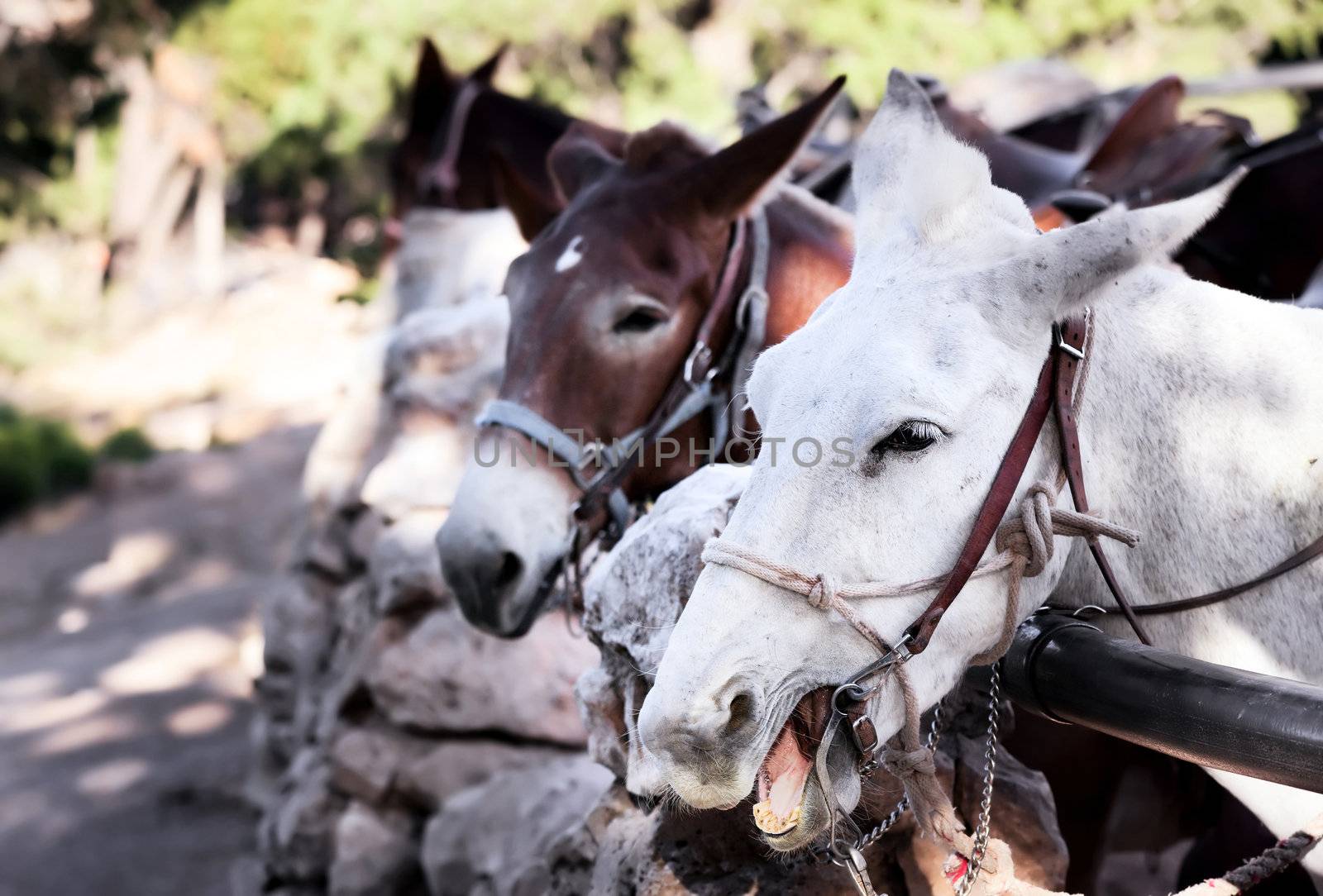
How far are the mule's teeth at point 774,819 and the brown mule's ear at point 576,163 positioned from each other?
1.96 metres

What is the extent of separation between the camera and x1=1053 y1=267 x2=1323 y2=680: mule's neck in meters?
1.48

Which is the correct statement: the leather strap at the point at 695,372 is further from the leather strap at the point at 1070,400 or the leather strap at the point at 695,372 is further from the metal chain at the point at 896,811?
the leather strap at the point at 1070,400

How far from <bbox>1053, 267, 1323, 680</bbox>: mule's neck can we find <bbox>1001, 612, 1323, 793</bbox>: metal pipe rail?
0.14m

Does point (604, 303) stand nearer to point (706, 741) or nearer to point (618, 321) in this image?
point (618, 321)

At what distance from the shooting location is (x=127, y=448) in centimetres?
1423

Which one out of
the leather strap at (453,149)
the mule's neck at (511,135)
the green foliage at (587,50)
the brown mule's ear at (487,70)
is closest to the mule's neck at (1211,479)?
the mule's neck at (511,135)

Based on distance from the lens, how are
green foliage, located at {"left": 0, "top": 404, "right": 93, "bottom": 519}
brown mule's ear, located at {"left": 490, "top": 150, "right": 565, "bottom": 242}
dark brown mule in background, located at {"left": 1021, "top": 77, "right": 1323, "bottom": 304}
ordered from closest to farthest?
brown mule's ear, located at {"left": 490, "top": 150, "right": 565, "bottom": 242} → dark brown mule in background, located at {"left": 1021, "top": 77, "right": 1323, "bottom": 304} → green foliage, located at {"left": 0, "top": 404, "right": 93, "bottom": 519}

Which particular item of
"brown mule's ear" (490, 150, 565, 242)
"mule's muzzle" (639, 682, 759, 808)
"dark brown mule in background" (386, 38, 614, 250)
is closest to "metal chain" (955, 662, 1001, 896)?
"mule's muzzle" (639, 682, 759, 808)

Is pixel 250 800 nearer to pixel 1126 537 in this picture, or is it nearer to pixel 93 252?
pixel 1126 537

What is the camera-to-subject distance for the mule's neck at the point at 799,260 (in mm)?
2695

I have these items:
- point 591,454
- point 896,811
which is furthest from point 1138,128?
point 896,811

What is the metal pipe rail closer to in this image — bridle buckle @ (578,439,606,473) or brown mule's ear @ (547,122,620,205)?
bridle buckle @ (578,439,606,473)

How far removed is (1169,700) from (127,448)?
15.1 meters

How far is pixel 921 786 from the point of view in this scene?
4.76 ft
